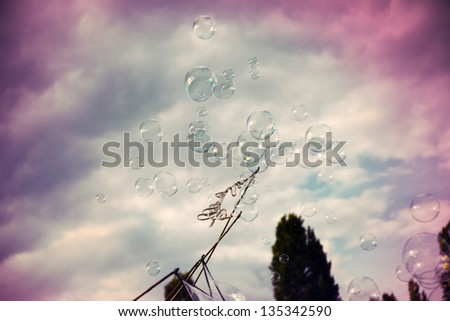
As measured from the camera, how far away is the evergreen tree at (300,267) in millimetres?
23703

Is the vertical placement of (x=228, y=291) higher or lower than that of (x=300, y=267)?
lower

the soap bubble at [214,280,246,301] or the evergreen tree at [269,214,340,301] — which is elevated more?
the evergreen tree at [269,214,340,301]

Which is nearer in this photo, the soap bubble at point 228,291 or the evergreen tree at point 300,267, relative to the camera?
the soap bubble at point 228,291

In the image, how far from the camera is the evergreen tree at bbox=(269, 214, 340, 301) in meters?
23.7

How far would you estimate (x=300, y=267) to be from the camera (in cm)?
2402

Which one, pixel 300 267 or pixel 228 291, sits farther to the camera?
pixel 300 267

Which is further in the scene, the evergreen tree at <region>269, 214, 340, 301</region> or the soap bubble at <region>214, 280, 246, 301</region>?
the evergreen tree at <region>269, 214, 340, 301</region>

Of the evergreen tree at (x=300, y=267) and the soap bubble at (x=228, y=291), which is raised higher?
the evergreen tree at (x=300, y=267)
